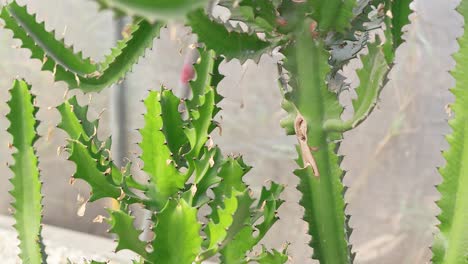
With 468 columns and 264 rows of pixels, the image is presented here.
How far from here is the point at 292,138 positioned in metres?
1.62

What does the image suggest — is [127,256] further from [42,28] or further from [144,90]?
[42,28]

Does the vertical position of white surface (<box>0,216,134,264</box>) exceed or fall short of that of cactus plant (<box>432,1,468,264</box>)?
it exceeds it

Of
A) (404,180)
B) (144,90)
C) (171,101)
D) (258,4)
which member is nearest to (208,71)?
(171,101)

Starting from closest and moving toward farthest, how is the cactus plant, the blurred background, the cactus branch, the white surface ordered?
the cactus plant < the cactus branch < the blurred background < the white surface

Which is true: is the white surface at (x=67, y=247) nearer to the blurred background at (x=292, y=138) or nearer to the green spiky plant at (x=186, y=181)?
the blurred background at (x=292, y=138)

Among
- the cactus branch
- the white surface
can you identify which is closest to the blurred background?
the white surface

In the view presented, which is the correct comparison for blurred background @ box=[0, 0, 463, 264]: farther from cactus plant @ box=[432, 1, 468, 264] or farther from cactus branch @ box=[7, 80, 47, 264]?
cactus plant @ box=[432, 1, 468, 264]

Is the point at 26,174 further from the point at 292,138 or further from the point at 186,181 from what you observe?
the point at 292,138

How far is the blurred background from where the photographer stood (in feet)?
4.55

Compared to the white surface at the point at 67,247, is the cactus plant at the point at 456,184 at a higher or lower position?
lower

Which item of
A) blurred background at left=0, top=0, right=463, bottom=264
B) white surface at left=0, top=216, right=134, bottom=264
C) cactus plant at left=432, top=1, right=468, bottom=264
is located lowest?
cactus plant at left=432, top=1, right=468, bottom=264

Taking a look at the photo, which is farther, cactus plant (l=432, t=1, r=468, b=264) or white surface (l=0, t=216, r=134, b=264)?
white surface (l=0, t=216, r=134, b=264)

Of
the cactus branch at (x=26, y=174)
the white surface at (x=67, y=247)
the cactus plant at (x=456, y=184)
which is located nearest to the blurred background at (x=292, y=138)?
the white surface at (x=67, y=247)

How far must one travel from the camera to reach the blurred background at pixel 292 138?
139cm
